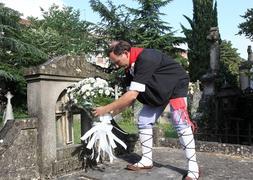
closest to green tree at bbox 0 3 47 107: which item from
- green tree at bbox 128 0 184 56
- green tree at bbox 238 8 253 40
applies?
green tree at bbox 128 0 184 56

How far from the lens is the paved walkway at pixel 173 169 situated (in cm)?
473

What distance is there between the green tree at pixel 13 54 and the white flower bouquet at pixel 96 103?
18719 mm

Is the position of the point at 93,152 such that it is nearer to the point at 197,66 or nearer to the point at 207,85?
the point at 207,85

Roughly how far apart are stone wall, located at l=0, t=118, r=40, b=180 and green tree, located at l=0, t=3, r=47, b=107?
746 inches

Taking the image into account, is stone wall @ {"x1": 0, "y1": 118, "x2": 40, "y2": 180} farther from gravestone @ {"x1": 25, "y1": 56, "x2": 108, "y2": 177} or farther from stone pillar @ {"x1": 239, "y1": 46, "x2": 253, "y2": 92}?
stone pillar @ {"x1": 239, "y1": 46, "x2": 253, "y2": 92}

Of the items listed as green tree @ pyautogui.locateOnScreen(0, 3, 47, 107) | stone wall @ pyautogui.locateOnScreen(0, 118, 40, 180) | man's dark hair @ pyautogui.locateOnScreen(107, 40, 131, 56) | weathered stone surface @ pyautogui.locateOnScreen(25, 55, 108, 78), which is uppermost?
green tree @ pyautogui.locateOnScreen(0, 3, 47, 107)

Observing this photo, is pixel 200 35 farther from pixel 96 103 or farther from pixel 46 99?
pixel 46 99

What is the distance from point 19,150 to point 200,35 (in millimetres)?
22773

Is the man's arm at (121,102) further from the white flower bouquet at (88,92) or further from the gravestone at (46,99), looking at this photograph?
the gravestone at (46,99)

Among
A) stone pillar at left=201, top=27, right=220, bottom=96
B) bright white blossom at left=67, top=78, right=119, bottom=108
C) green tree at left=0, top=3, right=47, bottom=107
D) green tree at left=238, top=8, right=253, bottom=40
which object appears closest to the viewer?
bright white blossom at left=67, top=78, right=119, bottom=108

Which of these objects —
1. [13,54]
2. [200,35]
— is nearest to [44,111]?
[13,54]

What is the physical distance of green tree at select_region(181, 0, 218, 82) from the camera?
2534cm

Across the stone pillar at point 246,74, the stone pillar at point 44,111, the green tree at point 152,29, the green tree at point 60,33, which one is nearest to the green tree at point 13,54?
the green tree at point 60,33

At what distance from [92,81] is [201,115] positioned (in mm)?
5503
